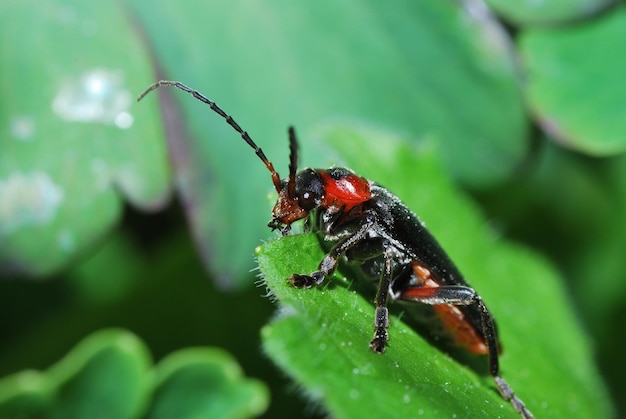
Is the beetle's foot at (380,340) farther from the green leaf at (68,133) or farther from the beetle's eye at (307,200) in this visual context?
the green leaf at (68,133)

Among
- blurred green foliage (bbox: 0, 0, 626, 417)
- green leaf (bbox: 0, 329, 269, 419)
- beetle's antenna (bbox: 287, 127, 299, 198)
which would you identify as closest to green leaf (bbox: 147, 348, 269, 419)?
green leaf (bbox: 0, 329, 269, 419)

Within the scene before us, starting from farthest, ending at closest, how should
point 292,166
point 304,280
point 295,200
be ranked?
point 295,200 < point 292,166 < point 304,280

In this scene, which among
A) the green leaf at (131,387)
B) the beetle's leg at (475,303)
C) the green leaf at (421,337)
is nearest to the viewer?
the green leaf at (421,337)

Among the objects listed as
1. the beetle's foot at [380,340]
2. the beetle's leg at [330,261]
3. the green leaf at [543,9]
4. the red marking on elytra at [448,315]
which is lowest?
the red marking on elytra at [448,315]

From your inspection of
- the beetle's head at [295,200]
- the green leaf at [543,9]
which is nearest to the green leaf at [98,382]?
the beetle's head at [295,200]

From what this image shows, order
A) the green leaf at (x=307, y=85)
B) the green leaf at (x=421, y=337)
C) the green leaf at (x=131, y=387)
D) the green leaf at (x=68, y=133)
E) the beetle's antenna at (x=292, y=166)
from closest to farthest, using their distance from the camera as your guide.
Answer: the green leaf at (x=421, y=337)
the beetle's antenna at (x=292, y=166)
the green leaf at (x=131, y=387)
the green leaf at (x=68, y=133)
the green leaf at (x=307, y=85)

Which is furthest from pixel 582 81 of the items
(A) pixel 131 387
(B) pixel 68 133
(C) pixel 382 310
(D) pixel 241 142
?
(A) pixel 131 387

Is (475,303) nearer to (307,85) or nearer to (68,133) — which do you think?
(307,85)

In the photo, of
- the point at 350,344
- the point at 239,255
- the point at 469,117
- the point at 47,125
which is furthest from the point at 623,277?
the point at 47,125
